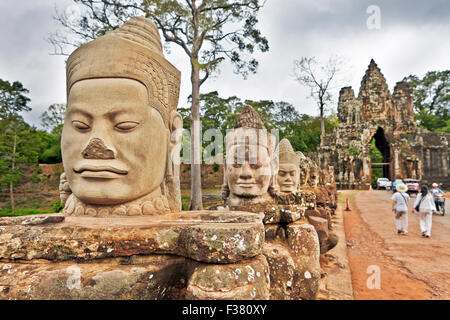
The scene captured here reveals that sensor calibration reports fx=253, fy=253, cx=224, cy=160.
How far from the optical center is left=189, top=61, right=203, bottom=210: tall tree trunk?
8.91m

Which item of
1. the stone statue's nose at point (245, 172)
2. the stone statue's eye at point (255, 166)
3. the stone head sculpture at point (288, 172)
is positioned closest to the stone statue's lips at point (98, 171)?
the stone statue's nose at point (245, 172)

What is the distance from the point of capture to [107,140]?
187cm

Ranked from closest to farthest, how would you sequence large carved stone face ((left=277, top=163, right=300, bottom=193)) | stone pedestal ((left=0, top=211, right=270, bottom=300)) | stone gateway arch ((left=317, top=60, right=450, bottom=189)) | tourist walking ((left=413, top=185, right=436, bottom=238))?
stone pedestal ((left=0, top=211, right=270, bottom=300)) < large carved stone face ((left=277, top=163, right=300, bottom=193)) < tourist walking ((left=413, top=185, right=436, bottom=238)) < stone gateway arch ((left=317, top=60, right=450, bottom=189))

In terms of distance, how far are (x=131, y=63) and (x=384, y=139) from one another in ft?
89.9

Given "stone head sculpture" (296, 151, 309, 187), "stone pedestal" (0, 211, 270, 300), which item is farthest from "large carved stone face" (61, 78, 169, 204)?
"stone head sculpture" (296, 151, 309, 187)

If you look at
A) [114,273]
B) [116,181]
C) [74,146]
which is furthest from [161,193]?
[114,273]

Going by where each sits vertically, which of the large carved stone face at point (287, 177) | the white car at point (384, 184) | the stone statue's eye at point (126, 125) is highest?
the stone statue's eye at point (126, 125)

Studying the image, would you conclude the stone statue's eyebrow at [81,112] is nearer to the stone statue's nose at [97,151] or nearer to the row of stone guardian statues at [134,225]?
the row of stone guardian statues at [134,225]

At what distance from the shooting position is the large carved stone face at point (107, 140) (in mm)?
1866

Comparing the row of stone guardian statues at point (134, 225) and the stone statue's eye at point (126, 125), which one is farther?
the stone statue's eye at point (126, 125)

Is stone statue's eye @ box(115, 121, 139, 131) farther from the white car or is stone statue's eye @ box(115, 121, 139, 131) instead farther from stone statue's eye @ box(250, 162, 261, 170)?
the white car

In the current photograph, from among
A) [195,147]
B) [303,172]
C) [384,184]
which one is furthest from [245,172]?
→ [384,184]

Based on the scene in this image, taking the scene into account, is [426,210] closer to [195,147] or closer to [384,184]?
[195,147]

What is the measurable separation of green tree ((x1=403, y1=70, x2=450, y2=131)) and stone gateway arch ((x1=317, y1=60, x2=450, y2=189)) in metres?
12.6
